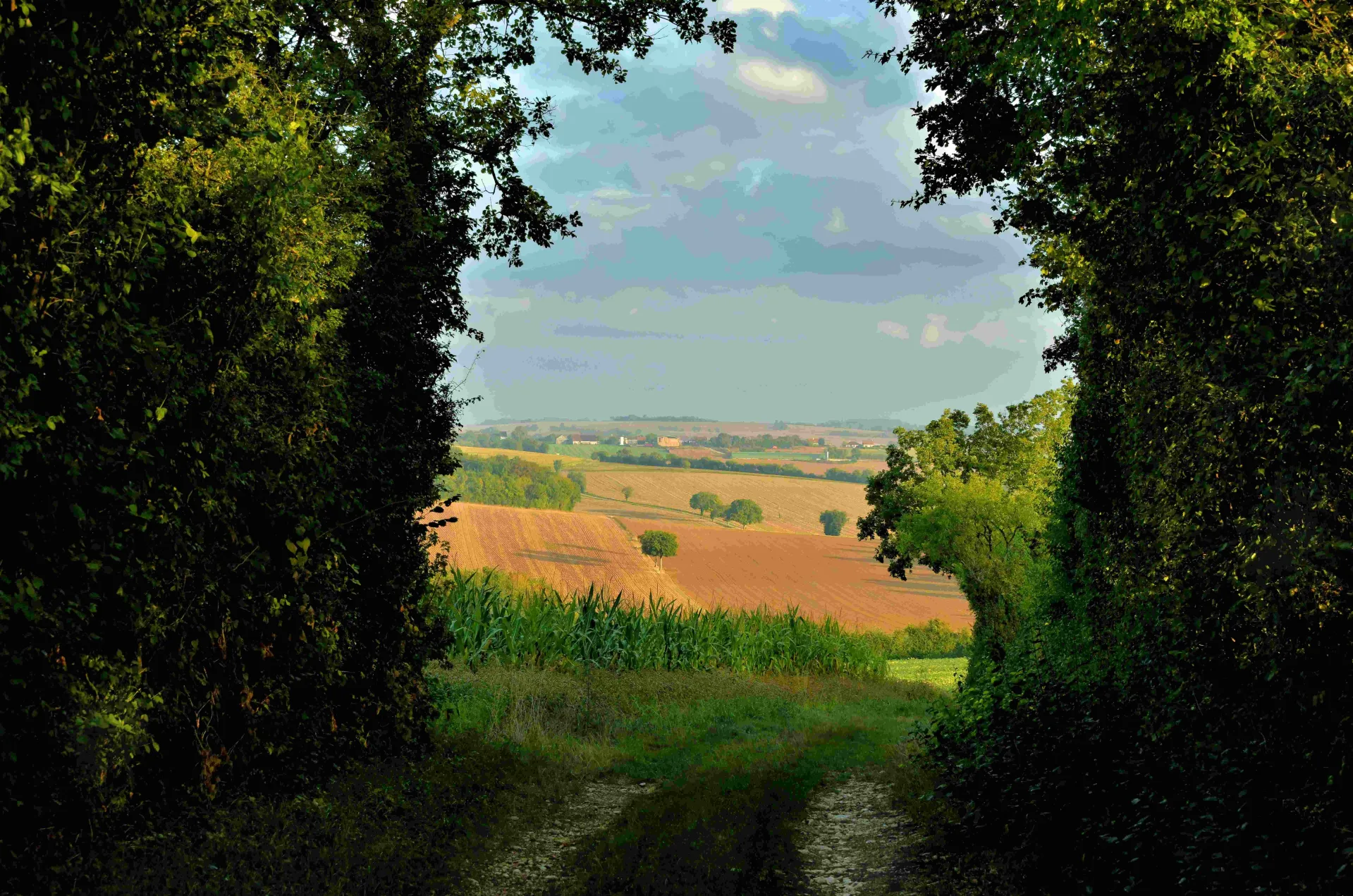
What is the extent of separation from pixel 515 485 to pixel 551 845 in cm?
8320

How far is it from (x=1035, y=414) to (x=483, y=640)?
76.8ft

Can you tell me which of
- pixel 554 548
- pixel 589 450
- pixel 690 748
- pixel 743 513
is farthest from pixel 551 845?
pixel 589 450

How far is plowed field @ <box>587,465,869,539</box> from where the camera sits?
107 m

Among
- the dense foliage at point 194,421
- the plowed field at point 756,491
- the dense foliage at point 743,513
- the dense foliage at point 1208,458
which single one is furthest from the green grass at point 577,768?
the plowed field at point 756,491

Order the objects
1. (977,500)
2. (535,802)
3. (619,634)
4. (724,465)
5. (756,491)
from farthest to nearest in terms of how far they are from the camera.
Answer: (724,465) → (756,491) → (977,500) → (619,634) → (535,802)

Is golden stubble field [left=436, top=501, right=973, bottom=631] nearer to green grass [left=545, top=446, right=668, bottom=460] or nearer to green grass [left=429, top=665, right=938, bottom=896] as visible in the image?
green grass [left=429, top=665, right=938, bottom=896]

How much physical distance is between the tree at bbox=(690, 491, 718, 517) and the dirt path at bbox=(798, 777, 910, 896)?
304 ft

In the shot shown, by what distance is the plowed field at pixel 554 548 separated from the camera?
50.2m

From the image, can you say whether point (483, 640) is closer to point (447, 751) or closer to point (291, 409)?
point (447, 751)

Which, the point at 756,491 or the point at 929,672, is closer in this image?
the point at 929,672

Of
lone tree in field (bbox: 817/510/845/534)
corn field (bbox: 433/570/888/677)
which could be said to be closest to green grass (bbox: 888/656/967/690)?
corn field (bbox: 433/570/888/677)

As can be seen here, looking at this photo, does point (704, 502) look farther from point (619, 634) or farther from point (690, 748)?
point (690, 748)

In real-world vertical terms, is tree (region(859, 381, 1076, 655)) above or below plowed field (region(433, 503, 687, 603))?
above

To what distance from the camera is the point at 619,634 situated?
69.6 feet
